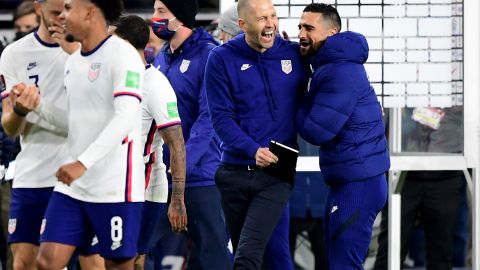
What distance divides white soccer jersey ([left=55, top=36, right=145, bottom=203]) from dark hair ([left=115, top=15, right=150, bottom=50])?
949 mm

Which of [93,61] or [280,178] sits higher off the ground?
[93,61]

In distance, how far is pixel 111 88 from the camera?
587cm

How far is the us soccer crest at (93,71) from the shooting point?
19.3 ft

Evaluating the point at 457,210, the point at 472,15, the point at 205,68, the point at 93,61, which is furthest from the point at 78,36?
the point at 457,210

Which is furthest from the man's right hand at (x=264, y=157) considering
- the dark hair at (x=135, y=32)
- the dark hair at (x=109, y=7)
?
the dark hair at (x=109, y=7)

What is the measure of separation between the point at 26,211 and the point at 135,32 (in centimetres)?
119

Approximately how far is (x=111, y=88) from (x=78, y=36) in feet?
1.01

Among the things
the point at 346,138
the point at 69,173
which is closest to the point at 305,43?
the point at 346,138

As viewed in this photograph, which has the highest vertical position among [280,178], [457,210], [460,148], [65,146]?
[65,146]

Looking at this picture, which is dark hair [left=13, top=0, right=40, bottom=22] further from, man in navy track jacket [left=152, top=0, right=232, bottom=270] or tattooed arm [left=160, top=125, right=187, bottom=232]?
tattooed arm [left=160, top=125, right=187, bottom=232]

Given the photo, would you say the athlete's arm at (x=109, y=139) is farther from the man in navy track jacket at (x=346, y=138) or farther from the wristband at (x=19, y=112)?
the man in navy track jacket at (x=346, y=138)

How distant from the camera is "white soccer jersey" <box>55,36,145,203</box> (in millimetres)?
5824

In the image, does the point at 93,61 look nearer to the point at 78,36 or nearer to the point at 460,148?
the point at 78,36

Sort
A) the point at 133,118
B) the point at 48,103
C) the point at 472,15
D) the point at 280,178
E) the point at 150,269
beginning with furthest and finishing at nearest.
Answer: the point at 472,15 → the point at 150,269 → the point at 280,178 → the point at 48,103 → the point at 133,118
